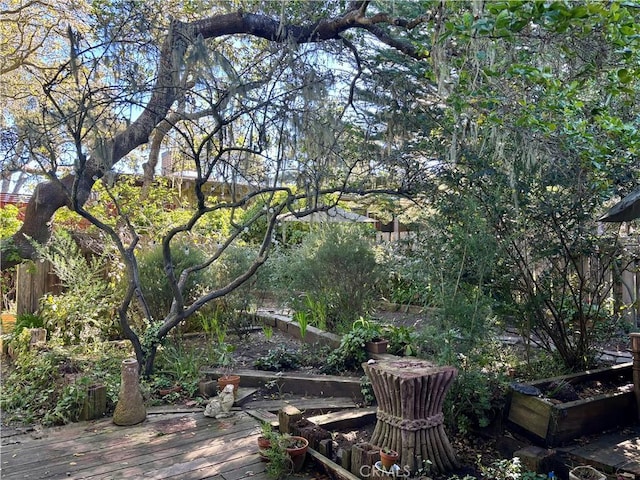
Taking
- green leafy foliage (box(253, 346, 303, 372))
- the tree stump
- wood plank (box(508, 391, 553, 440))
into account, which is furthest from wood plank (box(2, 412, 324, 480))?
wood plank (box(508, 391, 553, 440))

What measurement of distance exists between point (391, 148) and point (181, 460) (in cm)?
334

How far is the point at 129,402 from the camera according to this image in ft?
11.9

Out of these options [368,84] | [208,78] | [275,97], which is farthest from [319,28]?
[208,78]

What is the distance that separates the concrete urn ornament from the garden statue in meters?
0.52

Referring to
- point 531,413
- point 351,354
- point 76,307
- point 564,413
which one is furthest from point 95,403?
point 564,413

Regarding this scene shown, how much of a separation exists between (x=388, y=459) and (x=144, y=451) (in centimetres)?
168

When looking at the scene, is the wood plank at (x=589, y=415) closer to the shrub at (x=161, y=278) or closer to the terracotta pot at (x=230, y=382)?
the terracotta pot at (x=230, y=382)

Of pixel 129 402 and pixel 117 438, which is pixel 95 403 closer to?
pixel 129 402

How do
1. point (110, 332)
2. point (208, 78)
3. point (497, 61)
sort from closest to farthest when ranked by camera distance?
point (497, 61) → point (208, 78) → point (110, 332)

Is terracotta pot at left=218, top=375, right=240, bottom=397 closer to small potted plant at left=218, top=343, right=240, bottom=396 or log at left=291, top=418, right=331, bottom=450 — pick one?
small potted plant at left=218, top=343, right=240, bottom=396

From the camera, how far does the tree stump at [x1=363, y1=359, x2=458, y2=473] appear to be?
8.89ft

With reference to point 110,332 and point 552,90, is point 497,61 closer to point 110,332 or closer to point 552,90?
point 552,90

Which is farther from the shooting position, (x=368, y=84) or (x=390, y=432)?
(x=368, y=84)

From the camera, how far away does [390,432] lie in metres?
2.83
